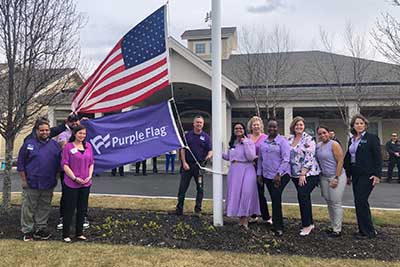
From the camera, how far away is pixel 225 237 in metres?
5.43

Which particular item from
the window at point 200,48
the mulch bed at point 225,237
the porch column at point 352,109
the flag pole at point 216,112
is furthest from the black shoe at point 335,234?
the window at point 200,48

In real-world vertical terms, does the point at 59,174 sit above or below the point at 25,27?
below

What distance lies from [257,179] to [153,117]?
1946 millimetres

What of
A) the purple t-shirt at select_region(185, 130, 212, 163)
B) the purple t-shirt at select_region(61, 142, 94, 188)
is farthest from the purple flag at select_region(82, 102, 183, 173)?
the purple t-shirt at select_region(185, 130, 212, 163)

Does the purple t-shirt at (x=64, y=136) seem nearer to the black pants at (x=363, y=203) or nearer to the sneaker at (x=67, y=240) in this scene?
the sneaker at (x=67, y=240)

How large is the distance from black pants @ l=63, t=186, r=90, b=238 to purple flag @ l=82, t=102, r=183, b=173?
0.80 meters

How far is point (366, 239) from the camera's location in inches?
214

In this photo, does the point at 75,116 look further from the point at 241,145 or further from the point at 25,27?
the point at 241,145

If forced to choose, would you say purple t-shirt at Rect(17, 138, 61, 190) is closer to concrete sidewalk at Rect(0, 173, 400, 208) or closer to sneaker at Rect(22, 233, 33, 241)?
sneaker at Rect(22, 233, 33, 241)

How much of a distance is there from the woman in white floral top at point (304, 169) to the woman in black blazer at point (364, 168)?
0.62 meters

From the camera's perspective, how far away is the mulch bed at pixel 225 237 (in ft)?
16.4

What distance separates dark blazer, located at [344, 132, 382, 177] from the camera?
5484mm

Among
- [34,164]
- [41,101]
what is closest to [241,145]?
[34,164]

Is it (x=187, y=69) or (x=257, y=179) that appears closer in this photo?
(x=257, y=179)
